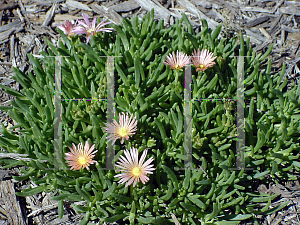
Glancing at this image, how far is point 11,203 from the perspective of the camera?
2.41 metres

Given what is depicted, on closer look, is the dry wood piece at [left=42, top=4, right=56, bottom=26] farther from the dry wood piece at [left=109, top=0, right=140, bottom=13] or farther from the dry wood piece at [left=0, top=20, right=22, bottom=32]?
the dry wood piece at [left=109, top=0, right=140, bottom=13]

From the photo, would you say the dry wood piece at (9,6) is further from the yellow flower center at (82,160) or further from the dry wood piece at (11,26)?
the yellow flower center at (82,160)

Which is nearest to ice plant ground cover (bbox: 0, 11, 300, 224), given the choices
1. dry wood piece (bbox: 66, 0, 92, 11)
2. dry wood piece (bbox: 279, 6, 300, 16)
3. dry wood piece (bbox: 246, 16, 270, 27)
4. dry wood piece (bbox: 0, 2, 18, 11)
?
dry wood piece (bbox: 246, 16, 270, 27)

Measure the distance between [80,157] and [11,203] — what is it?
29.6 inches

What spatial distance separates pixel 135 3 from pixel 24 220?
2.63m

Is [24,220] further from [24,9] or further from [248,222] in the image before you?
[24,9]

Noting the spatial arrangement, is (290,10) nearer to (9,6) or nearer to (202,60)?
(202,60)

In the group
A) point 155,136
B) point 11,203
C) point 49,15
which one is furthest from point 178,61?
point 49,15

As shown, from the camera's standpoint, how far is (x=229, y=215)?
2.25 m

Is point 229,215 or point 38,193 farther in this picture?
point 38,193

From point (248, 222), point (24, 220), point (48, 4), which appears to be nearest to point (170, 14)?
point (48, 4)

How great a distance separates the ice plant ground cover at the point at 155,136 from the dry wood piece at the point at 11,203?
22 centimetres

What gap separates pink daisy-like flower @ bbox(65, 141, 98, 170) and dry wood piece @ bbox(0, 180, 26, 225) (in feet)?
2.05

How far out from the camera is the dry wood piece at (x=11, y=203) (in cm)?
235
